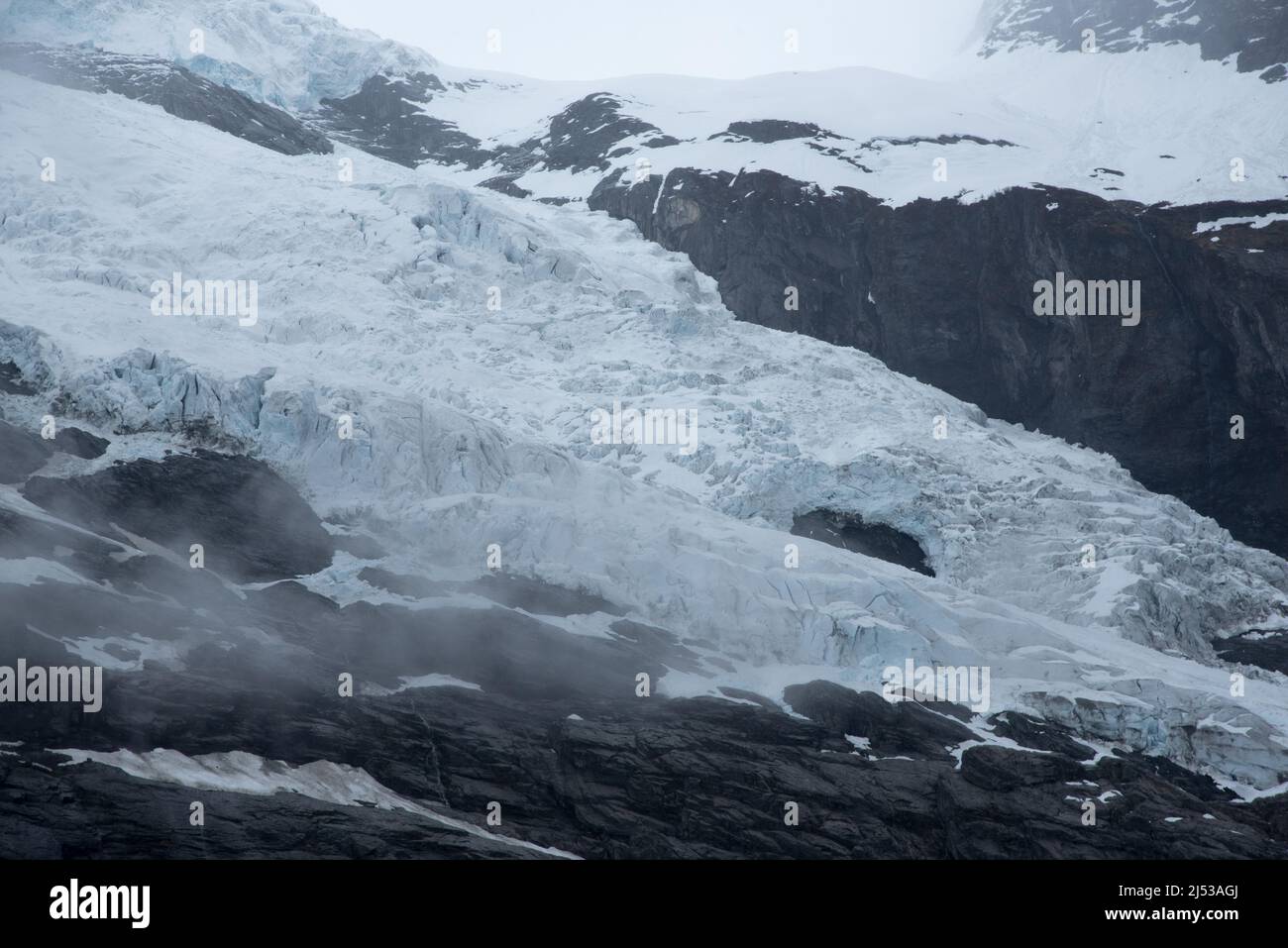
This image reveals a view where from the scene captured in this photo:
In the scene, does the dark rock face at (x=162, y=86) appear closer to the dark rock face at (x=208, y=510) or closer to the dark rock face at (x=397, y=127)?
the dark rock face at (x=397, y=127)

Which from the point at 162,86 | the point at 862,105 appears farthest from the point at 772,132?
the point at 162,86

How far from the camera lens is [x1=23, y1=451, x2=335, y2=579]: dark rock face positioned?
163 ft

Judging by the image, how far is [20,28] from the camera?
351ft

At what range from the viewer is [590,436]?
220 ft

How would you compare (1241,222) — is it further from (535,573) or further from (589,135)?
(535,573)

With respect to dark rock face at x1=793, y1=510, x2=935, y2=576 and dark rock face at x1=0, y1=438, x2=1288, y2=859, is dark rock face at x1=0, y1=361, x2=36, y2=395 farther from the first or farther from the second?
dark rock face at x1=793, y1=510, x2=935, y2=576

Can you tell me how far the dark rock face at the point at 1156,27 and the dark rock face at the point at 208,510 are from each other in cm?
7955

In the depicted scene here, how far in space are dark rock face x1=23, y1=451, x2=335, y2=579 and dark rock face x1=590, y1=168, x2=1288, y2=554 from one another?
4423 cm

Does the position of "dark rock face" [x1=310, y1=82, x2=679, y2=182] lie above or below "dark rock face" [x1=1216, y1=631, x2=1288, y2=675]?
above

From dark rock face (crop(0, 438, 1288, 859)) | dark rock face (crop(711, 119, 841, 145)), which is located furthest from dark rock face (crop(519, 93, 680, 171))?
dark rock face (crop(0, 438, 1288, 859))

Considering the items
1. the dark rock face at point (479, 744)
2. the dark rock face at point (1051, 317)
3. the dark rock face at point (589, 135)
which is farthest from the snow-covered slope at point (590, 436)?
the dark rock face at point (589, 135)

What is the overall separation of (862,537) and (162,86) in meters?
65.9

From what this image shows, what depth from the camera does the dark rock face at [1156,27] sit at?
102m

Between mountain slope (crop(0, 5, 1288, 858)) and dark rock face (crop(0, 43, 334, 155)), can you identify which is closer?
mountain slope (crop(0, 5, 1288, 858))
